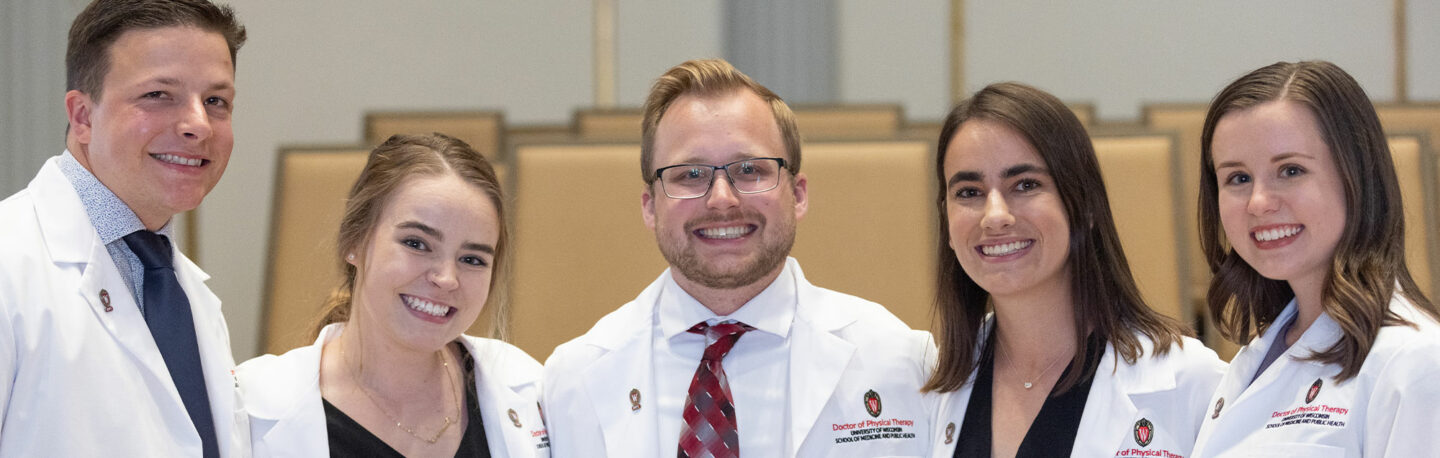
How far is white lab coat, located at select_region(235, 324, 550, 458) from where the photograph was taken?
213cm

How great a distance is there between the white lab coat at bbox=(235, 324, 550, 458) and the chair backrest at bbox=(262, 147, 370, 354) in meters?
1.37

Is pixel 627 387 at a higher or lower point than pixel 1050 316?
lower

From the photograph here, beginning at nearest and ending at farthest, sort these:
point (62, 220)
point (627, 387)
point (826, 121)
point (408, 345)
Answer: point (62, 220) < point (408, 345) < point (627, 387) < point (826, 121)

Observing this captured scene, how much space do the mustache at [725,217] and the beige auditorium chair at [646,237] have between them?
1208 mm

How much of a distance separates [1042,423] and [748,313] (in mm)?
610

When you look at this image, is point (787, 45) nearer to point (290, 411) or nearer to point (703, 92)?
point (703, 92)

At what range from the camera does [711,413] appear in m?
2.27

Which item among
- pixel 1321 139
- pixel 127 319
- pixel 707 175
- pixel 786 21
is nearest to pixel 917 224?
pixel 707 175

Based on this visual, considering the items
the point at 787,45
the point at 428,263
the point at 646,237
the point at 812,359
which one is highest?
the point at 787,45

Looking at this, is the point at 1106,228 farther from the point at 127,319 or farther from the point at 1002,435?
the point at 127,319

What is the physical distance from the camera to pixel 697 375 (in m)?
2.33

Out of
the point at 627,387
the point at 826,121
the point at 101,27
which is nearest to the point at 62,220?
the point at 101,27

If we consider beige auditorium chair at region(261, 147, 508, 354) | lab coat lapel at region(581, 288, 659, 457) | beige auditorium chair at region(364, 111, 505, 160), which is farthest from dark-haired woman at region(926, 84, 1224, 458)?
beige auditorium chair at region(364, 111, 505, 160)

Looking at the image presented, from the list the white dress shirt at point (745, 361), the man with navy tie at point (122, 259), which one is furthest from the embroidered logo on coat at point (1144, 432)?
the man with navy tie at point (122, 259)
